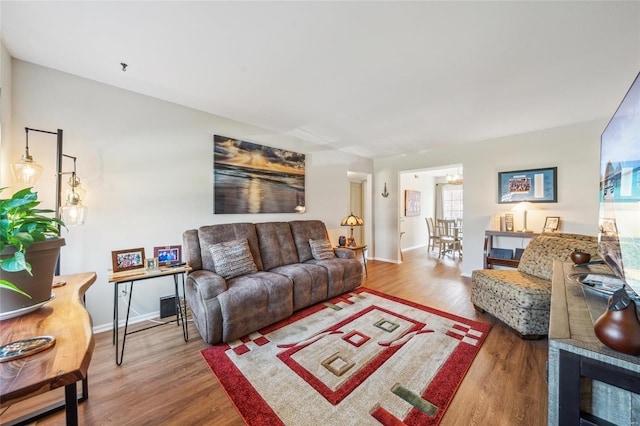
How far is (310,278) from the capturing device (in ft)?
9.11

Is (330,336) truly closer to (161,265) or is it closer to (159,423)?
(159,423)

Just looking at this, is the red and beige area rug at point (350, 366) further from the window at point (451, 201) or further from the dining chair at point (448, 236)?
the window at point (451, 201)

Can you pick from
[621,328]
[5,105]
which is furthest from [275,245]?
[621,328]

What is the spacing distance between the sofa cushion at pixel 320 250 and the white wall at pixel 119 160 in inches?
50.4

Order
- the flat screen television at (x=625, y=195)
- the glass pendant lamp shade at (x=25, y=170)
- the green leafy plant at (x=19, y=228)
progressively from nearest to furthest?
the green leafy plant at (x=19, y=228)
the flat screen television at (x=625, y=195)
the glass pendant lamp shade at (x=25, y=170)

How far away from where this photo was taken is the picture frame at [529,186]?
3.50 meters

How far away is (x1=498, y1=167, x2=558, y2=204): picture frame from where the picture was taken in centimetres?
350

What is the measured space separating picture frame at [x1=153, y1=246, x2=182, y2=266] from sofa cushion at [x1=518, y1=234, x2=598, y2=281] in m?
3.69

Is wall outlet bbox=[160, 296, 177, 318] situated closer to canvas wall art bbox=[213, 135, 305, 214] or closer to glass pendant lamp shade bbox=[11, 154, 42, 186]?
canvas wall art bbox=[213, 135, 305, 214]

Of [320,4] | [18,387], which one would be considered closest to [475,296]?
[320,4]

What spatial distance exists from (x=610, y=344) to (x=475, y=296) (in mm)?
2097

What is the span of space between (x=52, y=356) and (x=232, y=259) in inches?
76.1

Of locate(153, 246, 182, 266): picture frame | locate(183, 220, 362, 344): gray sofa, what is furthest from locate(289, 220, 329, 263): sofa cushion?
locate(153, 246, 182, 266): picture frame

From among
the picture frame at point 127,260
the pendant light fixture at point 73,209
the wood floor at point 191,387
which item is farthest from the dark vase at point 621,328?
the pendant light fixture at point 73,209
